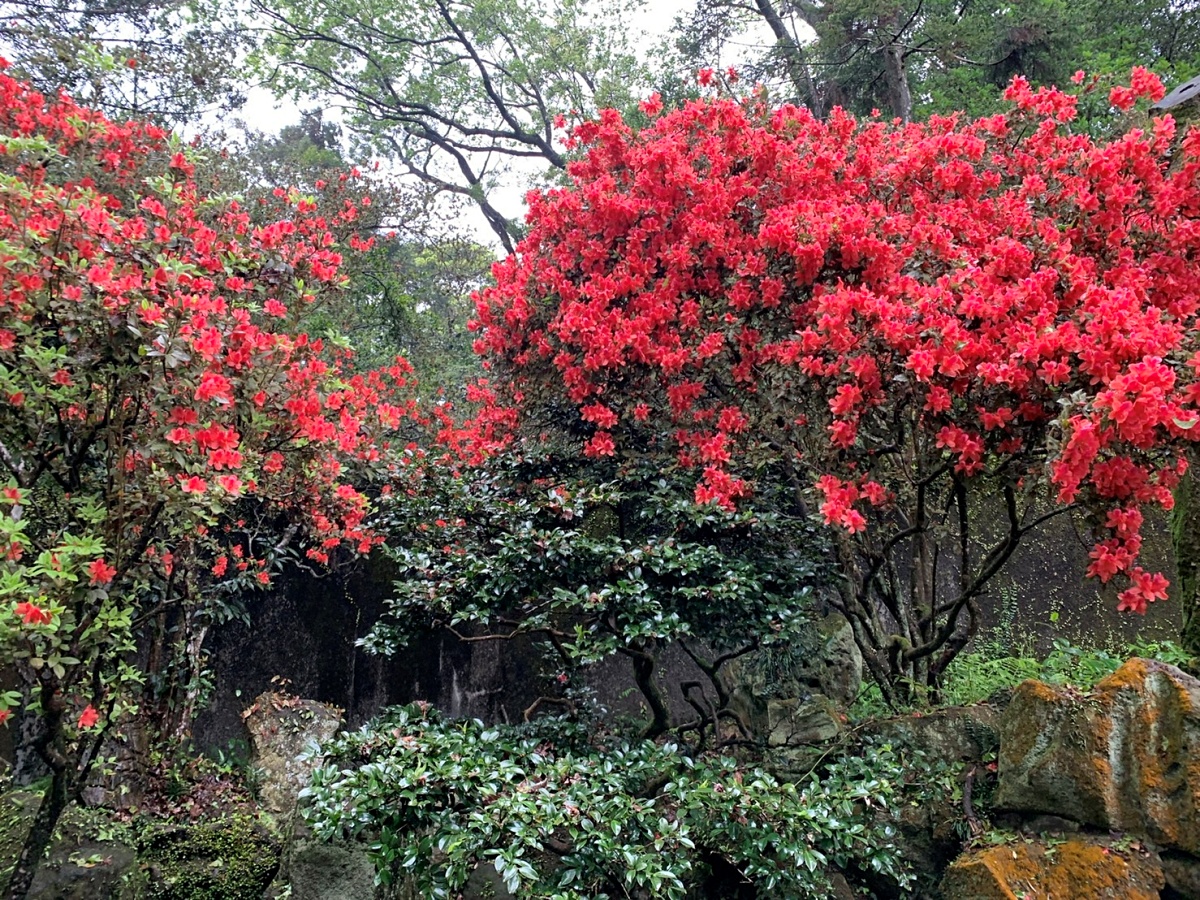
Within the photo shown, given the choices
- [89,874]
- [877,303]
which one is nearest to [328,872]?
[89,874]

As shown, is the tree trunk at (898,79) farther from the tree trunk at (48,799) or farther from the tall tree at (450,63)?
the tree trunk at (48,799)

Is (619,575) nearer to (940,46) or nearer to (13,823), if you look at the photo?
(13,823)

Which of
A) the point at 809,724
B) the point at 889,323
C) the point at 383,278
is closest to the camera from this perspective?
the point at 889,323

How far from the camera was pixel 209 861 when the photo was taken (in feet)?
11.9

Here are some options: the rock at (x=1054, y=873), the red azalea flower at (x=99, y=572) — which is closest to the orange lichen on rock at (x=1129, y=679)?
the rock at (x=1054, y=873)

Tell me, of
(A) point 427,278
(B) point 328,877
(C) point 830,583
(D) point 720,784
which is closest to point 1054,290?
(C) point 830,583

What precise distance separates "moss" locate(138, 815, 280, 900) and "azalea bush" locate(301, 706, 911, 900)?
142cm

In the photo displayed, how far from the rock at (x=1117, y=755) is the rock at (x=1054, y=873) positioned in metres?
0.12

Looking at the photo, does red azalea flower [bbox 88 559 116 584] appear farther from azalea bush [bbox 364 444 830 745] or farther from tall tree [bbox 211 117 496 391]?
tall tree [bbox 211 117 496 391]

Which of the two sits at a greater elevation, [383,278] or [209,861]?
[383,278]

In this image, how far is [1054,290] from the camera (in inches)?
122

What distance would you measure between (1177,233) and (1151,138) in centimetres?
59

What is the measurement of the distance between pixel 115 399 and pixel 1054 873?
3691mm

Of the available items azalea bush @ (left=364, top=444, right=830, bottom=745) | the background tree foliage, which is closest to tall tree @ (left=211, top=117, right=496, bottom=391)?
the background tree foliage
